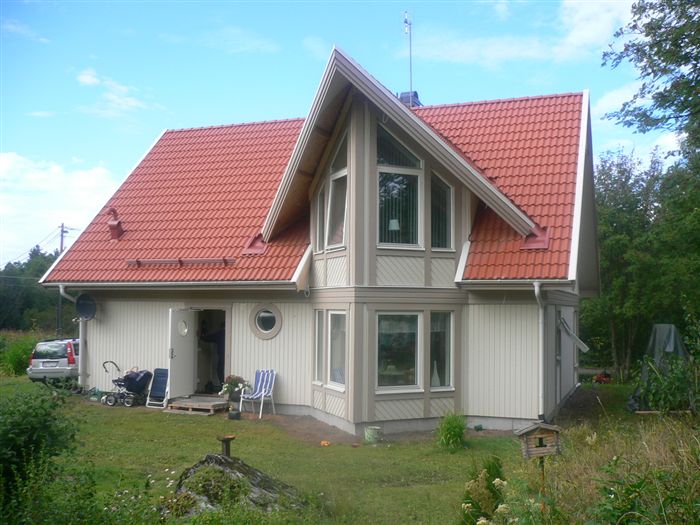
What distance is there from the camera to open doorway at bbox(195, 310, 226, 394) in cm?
1808

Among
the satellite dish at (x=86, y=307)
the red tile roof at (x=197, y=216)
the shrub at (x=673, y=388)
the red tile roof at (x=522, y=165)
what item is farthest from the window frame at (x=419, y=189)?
the satellite dish at (x=86, y=307)

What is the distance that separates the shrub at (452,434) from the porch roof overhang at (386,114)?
3.85 meters

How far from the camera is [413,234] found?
13.7m

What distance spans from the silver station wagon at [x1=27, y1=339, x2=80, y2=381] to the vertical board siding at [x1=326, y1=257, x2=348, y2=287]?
31.6 feet

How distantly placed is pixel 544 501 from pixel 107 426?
35.2 ft

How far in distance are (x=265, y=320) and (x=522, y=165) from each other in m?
6.58

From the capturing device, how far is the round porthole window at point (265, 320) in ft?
51.7

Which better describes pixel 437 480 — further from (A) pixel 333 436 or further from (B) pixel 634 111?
(B) pixel 634 111

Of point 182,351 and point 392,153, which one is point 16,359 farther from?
point 392,153

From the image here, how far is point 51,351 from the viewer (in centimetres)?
2059

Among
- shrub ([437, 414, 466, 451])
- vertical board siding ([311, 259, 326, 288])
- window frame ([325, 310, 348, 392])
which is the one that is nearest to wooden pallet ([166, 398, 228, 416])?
window frame ([325, 310, 348, 392])

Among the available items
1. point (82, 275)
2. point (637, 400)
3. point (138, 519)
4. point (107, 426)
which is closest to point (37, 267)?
point (82, 275)

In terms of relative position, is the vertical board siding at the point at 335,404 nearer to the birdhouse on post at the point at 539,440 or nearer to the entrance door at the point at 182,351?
the entrance door at the point at 182,351

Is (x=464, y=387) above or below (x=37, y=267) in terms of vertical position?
below
